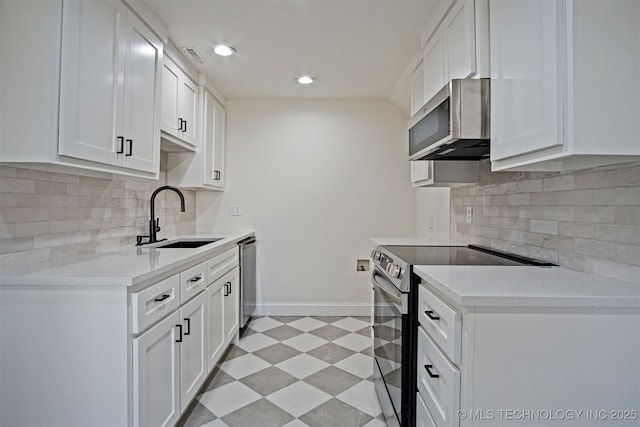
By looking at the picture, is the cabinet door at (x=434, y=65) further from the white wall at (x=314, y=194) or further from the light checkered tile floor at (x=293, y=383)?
the light checkered tile floor at (x=293, y=383)

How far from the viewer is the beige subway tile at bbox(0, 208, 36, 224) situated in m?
1.46

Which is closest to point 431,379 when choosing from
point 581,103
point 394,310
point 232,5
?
point 394,310

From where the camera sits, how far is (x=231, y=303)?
2836mm

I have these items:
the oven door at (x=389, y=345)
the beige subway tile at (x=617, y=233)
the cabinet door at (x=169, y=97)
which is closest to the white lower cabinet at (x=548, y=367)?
the beige subway tile at (x=617, y=233)

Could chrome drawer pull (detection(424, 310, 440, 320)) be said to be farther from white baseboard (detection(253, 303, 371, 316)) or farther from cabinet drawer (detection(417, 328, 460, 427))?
white baseboard (detection(253, 303, 371, 316))

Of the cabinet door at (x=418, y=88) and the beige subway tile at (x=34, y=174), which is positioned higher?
the cabinet door at (x=418, y=88)

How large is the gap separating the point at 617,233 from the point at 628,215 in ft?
0.25

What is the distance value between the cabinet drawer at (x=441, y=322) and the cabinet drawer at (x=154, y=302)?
1106 mm

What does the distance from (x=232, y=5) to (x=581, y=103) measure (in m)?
1.80

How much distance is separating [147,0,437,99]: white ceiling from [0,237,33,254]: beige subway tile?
1396mm

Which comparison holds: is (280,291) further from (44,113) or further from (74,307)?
(44,113)

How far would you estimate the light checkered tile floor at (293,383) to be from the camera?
1995 mm

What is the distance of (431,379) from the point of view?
1331 millimetres

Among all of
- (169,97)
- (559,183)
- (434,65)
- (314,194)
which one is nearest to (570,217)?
(559,183)
